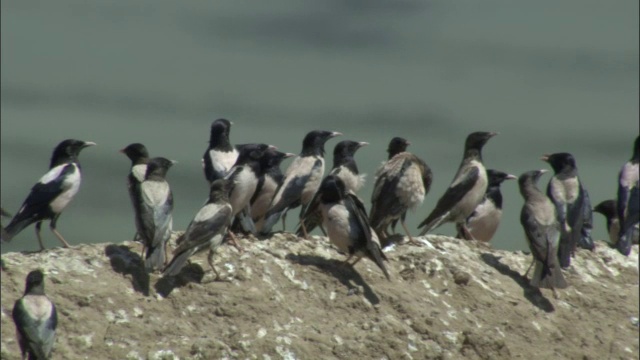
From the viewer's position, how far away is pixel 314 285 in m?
16.8

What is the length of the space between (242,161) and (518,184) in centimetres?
361

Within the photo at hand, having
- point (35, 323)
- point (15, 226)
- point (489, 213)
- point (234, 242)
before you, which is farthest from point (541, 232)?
point (35, 323)

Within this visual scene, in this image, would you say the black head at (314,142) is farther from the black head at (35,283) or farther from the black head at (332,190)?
the black head at (35,283)

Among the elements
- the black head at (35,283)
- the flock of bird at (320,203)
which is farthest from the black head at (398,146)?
the black head at (35,283)

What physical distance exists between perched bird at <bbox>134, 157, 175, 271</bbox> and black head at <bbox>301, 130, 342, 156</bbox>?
2477 mm

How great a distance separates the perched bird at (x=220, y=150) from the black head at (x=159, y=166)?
1.54 meters

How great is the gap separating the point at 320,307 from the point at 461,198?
3678 millimetres

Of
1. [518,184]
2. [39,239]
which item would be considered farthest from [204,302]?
[518,184]

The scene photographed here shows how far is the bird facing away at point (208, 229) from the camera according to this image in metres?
16.0

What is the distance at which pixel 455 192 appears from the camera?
1975 cm

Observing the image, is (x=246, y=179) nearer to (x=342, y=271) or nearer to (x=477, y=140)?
(x=342, y=271)

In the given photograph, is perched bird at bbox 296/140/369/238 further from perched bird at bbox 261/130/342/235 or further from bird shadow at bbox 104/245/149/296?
bird shadow at bbox 104/245/149/296

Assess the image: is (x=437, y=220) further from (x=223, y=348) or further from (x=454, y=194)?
(x=223, y=348)

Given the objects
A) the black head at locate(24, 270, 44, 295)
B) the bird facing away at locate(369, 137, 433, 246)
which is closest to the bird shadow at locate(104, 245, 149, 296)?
the black head at locate(24, 270, 44, 295)
